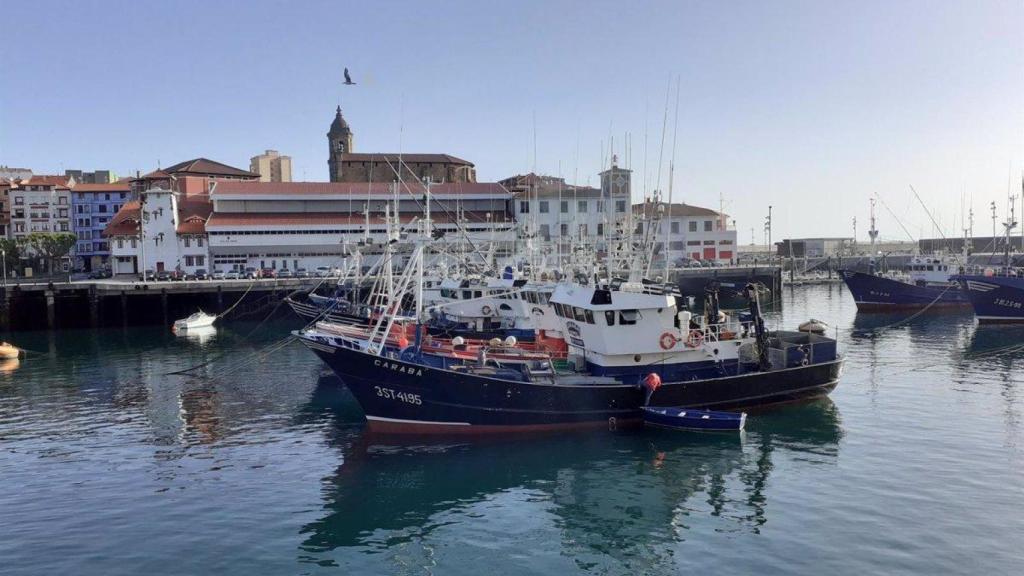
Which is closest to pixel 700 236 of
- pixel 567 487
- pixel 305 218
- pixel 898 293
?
pixel 898 293

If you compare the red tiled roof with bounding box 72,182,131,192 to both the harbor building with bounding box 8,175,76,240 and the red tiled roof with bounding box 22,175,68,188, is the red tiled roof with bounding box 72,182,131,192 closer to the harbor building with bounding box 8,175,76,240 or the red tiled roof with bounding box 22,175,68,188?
the harbor building with bounding box 8,175,76,240

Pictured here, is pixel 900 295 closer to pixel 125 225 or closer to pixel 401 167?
pixel 401 167

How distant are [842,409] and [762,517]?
12.6m

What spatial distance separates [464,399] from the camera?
24484 millimetres

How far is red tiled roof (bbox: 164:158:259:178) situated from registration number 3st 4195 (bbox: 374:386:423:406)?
80599 millimetres

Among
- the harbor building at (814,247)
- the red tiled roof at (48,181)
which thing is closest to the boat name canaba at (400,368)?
the red tiled roof at (48,181)

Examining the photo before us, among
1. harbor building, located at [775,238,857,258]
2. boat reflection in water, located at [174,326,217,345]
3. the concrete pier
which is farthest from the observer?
harbor building, located at [775,238,857,258]

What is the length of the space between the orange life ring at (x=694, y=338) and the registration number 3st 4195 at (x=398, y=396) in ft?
32.6

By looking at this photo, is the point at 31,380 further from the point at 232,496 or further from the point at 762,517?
the point at 762,517

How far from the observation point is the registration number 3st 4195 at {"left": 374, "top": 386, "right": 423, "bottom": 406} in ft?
80.2

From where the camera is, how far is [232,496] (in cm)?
1942

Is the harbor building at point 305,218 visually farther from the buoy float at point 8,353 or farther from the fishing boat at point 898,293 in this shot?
the buoy float at point 8,353

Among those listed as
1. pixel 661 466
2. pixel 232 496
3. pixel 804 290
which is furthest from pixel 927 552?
pixel 804 290

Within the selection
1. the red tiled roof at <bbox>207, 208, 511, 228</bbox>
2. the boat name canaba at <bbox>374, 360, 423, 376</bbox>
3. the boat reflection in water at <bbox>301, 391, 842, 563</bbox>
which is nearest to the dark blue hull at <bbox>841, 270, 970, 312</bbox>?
the red tiled roof at <bbox>207, 208, 511, 228</bbox>
